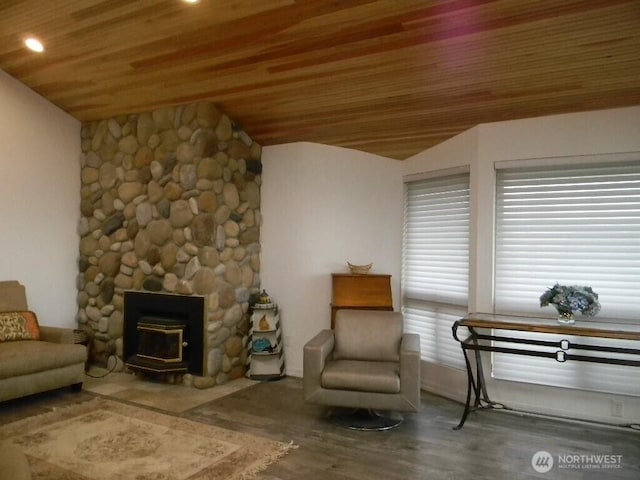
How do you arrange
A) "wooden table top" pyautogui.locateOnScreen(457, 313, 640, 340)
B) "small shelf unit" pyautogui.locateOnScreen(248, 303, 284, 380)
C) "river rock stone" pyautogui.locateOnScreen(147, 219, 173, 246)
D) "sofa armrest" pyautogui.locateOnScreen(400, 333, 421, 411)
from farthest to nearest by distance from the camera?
"small shelf unit" pyautogui.locateOnScreen(248, 303, 284, 380) → "river rock stone" pyautogui.locateOnScreen(147, 219, 173, 246) → "sofa armrest" pyautogui.locateOnScreen(400, 333, 421, 411) → "wooden table top" pyautogui.locateOnScreen(457, 313, 640, 340)

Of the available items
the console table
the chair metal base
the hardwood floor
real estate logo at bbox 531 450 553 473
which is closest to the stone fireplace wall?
the hardwood floor

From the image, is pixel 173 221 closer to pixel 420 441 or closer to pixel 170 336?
pixel 170 336

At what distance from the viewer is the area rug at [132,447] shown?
2.72 m

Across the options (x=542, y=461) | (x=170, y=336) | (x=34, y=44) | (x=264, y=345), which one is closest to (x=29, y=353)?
(x=170, y=336)

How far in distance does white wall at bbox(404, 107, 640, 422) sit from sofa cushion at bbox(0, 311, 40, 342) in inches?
152

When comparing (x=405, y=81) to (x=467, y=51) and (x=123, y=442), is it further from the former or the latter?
(x=123, y=442)

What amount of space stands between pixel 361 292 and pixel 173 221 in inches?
78.4

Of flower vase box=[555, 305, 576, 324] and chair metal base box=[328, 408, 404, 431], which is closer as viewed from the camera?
flower vase box=[555, 305, 576, 324]

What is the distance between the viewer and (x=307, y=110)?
14.0 ft

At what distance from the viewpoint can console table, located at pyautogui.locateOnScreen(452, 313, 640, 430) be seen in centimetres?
309

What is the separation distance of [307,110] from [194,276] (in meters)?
1.93

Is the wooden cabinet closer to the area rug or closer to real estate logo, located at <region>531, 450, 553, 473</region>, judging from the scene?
the area rug

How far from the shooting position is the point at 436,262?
4.54m

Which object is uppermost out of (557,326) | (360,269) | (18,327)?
(360,269)
